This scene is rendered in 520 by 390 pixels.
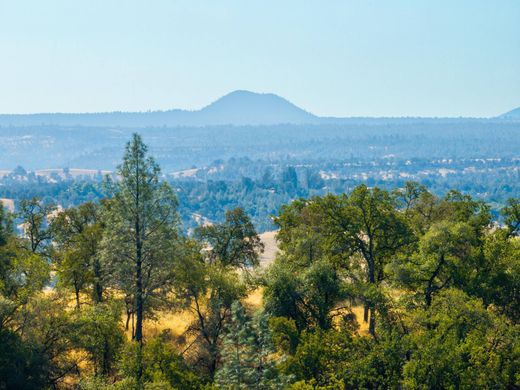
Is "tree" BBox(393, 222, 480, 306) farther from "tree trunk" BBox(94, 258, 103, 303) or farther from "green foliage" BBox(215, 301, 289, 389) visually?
"tree trunk" BBox(94, 258, 103, 303)

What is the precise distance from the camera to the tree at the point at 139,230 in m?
40.7

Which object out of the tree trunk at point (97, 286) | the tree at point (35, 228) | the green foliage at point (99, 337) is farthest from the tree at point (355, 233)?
the tree at point (35, 228)

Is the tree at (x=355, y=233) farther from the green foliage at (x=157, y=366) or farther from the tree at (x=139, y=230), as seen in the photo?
the green foliage at (x=157, y=366)

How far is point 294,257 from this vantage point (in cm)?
4700

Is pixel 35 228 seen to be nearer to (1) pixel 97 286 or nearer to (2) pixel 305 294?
(1) pixel 97 286

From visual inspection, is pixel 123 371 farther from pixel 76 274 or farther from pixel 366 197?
pixel 366 197

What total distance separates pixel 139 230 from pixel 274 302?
31.9 ft

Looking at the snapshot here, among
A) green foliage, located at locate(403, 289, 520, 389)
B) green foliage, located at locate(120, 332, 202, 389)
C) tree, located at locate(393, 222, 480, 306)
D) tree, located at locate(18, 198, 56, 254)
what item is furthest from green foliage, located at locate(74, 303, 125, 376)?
tree, located at locate(18, 198, 56, 254)

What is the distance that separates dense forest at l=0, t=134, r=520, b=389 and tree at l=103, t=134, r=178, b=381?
9cm

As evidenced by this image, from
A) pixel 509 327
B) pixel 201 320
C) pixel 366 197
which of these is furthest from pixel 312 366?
pixel 366 197

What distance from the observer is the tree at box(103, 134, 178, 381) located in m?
40.7

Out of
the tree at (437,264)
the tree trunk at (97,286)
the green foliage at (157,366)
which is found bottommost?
the green foliage at (157,366)

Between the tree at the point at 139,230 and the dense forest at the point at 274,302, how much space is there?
9 centimetres

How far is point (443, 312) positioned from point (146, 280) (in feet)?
60.4
